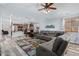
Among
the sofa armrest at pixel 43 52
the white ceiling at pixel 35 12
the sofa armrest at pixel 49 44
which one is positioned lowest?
the sofa armrest at pixel 43 52

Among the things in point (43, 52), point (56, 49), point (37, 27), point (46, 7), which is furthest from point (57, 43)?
point (46, 7)

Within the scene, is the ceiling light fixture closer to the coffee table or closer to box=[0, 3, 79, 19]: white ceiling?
box=[0, 3, 79, 19]: white ceiling

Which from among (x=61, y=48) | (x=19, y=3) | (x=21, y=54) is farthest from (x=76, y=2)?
(x=21, y=54)

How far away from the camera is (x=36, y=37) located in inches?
84.4

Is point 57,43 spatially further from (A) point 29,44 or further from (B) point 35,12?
(B) point 35,12

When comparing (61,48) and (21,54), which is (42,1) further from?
(21,54)

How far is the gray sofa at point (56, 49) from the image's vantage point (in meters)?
2.02

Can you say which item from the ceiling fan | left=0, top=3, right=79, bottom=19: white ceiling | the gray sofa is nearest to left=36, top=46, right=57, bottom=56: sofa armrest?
the gray sofa

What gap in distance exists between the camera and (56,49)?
203 centimetres

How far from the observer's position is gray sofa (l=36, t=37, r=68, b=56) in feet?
6.63

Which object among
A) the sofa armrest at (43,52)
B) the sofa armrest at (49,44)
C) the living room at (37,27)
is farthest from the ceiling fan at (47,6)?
the sofa armrest at (43,52)

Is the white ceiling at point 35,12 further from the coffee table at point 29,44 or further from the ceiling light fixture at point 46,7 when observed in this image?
the coffee table at point 29,44

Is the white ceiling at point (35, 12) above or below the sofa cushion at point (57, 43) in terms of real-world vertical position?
above

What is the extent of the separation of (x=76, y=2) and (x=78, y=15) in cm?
23
